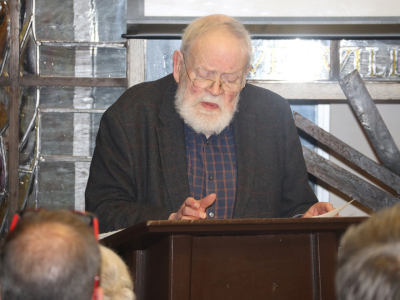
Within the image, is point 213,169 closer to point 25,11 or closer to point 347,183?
point 347,183

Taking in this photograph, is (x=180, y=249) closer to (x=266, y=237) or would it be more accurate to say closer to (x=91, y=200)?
(x=266, y=237)

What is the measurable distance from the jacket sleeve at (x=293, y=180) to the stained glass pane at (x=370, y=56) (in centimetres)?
122

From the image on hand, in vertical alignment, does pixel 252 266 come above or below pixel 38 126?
below

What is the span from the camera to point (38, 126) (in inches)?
147

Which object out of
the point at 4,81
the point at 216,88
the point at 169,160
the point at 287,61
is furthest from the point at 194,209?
the point at 4,81

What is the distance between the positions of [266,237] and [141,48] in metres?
2.36

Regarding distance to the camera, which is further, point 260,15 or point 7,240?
point 260,15

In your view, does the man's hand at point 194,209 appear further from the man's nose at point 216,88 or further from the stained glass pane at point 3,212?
the stained glass pane at point 3,212

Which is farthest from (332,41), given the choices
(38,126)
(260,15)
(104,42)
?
(38,126)

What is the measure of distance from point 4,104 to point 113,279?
307 cm

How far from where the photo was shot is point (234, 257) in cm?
153

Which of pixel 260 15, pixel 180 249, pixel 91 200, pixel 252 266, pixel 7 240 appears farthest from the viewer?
pixel 260 15

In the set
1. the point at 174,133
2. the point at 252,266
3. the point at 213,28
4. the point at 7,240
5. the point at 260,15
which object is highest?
the point at 260,15

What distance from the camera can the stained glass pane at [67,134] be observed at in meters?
3.73
